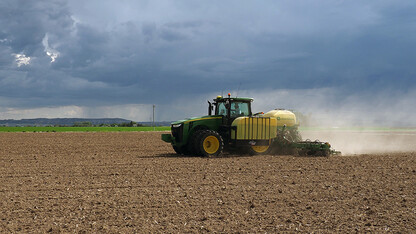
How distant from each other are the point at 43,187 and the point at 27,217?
2.99 m

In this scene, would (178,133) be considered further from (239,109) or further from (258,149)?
(258,149)

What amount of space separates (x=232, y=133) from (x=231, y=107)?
4.15 ft

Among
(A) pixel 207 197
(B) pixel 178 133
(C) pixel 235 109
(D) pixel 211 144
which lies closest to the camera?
(A) pixel 207 197

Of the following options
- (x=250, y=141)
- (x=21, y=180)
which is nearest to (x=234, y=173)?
(x=250, y=141)

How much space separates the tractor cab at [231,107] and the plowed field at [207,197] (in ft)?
11.2

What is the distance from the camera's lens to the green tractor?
55.7 feet

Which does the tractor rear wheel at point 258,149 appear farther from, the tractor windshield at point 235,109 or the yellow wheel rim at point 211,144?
the yellow wheel rim at point 211,144

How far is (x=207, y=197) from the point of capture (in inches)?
361

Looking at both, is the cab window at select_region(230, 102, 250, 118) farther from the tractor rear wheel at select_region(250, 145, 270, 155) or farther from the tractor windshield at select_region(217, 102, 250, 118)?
the tractor rear wheel at select_region(250, 145, 270, 155)

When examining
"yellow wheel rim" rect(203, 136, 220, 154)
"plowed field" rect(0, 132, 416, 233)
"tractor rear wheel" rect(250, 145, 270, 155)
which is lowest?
"plowed field" rect(0, 132, 416, 233)

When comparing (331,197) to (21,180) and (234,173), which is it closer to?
(234,173)

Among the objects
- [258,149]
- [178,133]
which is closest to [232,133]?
[258,149]

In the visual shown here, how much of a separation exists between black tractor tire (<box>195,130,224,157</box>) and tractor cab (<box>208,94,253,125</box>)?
1125 millimetres

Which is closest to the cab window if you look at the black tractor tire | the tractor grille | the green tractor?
the green tractor
